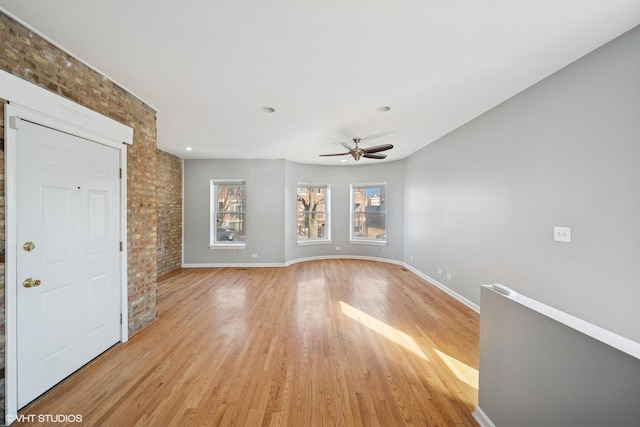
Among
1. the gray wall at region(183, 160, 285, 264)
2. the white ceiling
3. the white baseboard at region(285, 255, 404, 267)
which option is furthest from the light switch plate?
the gray wall at region(183, 160, 285, 264)

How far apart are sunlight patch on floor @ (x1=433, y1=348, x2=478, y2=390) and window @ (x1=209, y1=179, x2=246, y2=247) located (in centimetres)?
504

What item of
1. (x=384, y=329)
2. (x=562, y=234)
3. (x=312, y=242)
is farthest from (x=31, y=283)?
(x=312, y=242)

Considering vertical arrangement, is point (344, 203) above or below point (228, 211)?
above

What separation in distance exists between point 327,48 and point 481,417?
2872 mm

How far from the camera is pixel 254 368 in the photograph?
87.7 inches

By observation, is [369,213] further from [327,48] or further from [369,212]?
[327,48]

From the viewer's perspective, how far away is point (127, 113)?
106 inches

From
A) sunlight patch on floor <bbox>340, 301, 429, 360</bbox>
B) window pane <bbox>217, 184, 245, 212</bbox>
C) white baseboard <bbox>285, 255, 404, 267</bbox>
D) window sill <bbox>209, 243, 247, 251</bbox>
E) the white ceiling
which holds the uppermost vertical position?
the white ceiling

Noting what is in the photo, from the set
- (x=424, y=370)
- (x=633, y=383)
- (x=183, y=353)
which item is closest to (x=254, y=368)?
(x=183, y=353)

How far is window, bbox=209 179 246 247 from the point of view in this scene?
6.26m

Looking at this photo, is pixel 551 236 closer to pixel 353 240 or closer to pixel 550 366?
pixel 550 366

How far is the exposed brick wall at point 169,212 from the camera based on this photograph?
5344mm

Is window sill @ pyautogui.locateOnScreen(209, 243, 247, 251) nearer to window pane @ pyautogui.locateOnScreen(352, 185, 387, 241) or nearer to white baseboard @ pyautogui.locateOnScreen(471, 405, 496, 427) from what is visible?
window pane @ pyautogui.locateOnScreen(352, 185, 387, 241)

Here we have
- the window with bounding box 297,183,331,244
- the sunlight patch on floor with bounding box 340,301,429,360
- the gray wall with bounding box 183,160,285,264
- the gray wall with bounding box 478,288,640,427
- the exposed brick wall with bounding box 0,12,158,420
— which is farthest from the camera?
the window with bounding box 297,183,331,244
